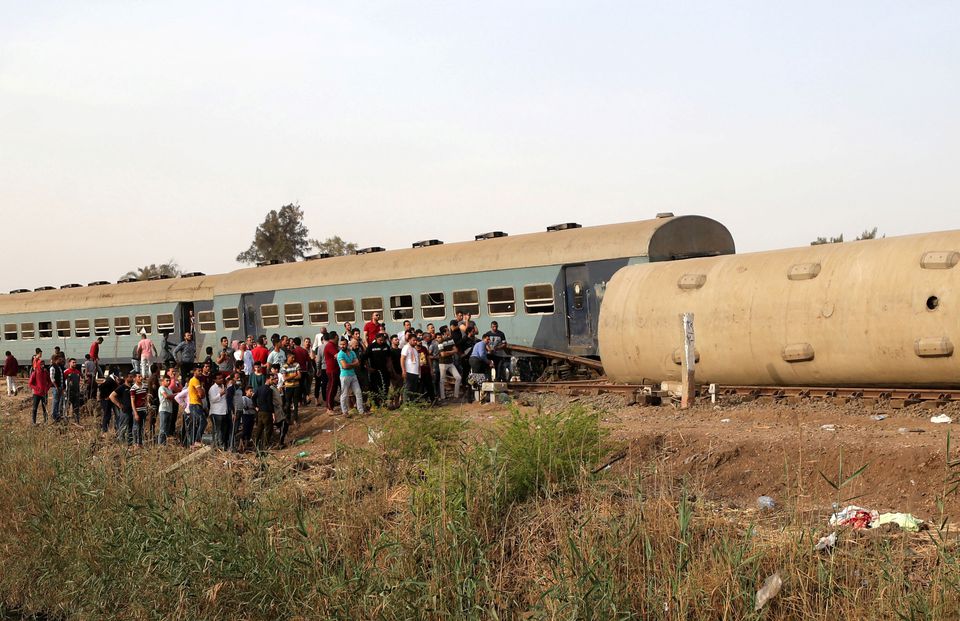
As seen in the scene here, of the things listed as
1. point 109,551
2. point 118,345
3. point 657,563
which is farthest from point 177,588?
point 118,345

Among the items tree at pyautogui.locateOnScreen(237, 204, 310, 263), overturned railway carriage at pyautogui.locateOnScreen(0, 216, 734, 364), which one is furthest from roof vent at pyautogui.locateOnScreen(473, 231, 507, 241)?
tree at pyautogui.locateOnScreen(237, 204, 310, 263)

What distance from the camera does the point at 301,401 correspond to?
21750mm

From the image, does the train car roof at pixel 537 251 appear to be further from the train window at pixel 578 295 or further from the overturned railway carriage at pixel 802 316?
the overturned railway carriage at pixel 802 316

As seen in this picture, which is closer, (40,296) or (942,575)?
(942,575)

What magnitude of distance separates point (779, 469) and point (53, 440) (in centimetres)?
1091

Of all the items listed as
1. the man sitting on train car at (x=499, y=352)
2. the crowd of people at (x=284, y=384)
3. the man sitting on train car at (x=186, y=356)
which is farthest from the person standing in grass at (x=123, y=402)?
the man sitting on train car at (x=499, y=352)

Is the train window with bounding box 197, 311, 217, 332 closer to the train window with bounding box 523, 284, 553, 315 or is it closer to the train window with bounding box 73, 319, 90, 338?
the train window with bounding box 73, 319, 90, 338

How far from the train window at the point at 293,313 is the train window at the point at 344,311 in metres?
1.49

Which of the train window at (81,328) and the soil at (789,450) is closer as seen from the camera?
the soil at (789,450)

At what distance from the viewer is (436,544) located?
8.41 m

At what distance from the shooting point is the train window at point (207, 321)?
102 ft

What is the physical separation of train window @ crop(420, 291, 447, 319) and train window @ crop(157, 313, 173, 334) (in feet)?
36.3

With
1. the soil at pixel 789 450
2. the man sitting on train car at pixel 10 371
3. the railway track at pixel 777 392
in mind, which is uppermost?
the man sitting on train car at pixel 10 371

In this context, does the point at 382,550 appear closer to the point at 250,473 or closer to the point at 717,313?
the point at 250,473
